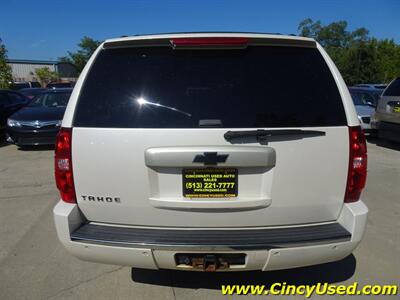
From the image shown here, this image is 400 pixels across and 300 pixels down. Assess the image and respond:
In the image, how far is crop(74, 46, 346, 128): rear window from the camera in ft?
8.23

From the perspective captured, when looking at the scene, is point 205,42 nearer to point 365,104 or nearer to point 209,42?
point 209,42

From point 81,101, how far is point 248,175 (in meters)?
1.26

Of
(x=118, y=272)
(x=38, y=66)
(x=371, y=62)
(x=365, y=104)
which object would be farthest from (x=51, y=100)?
(x=38, y=66)

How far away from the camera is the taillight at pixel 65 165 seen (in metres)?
2.60

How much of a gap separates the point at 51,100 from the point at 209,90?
31.1 feet

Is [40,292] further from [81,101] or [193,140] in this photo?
[193,140]

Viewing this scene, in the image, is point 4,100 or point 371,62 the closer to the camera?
point 4,100

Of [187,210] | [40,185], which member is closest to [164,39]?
[187,210]

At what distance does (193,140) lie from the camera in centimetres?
245

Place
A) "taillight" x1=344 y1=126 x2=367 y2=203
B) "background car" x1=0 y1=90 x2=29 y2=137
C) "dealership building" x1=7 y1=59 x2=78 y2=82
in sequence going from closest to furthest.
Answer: "taillight" x1=344 y1=126 x2=367 y2=203, "background car" x1=0 y1=90 x2=29 y2=137, "dealership building" x1=7 y1=59 x2=78 y2=82

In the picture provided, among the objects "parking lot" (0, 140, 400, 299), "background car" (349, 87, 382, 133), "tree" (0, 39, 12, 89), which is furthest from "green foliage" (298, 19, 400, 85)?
"parking lot" (0, 140, 400, 299)

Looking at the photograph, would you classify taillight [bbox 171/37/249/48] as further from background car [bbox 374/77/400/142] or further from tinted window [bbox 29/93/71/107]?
tinted window [bbox 29/93/71/107]

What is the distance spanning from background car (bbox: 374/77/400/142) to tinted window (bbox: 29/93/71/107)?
8524mm

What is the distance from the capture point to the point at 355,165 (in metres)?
2.62
